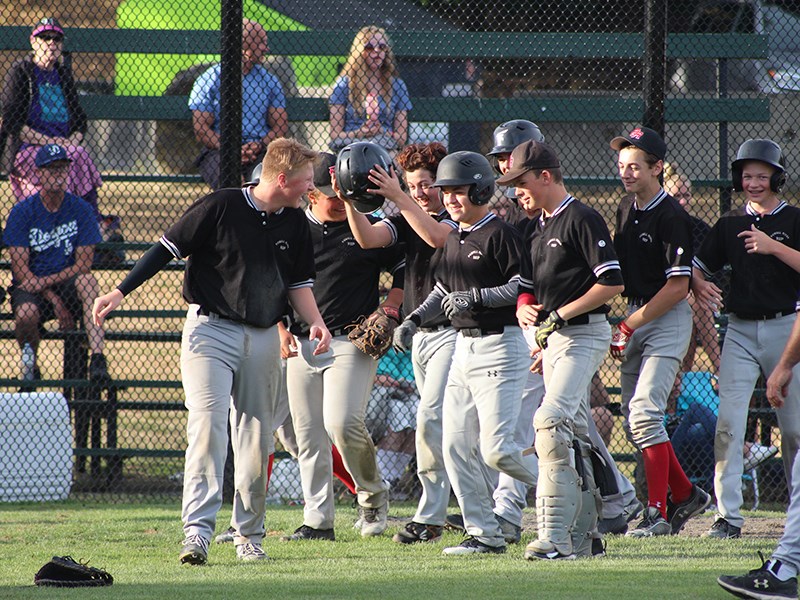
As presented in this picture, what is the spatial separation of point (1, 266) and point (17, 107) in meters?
1.31

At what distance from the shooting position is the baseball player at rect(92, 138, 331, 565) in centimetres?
564

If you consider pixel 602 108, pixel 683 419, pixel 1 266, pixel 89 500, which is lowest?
pixel 89 500

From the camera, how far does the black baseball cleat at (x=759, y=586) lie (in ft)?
14.3

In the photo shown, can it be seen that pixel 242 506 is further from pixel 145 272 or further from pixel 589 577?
pixel 589 577

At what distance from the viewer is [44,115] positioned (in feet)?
30.7

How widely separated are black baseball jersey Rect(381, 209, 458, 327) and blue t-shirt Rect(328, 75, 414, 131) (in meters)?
2.58

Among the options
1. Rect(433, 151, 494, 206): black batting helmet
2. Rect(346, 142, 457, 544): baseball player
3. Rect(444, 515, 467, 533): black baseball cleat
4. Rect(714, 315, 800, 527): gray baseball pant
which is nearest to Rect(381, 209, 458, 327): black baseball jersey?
Rect(346, 142, 457, 544): baseball player

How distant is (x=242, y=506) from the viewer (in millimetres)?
5773

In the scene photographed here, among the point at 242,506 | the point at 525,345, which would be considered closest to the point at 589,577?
the point at 525,345

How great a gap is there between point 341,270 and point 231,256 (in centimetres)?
107

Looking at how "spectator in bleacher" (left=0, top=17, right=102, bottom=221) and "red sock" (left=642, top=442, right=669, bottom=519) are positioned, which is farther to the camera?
"spectator in bleacher" (left=0, top=17, right=102, bottom=221)

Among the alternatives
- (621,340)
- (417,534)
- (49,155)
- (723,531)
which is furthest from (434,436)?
(49,155)

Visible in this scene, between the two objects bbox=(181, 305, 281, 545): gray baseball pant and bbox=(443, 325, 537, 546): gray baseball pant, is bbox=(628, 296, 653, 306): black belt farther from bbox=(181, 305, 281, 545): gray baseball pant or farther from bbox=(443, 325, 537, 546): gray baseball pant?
bbox=(181, 305, 281, 545): gray baseball pant

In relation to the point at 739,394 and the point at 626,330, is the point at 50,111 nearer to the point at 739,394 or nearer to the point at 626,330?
the point at 626,330
